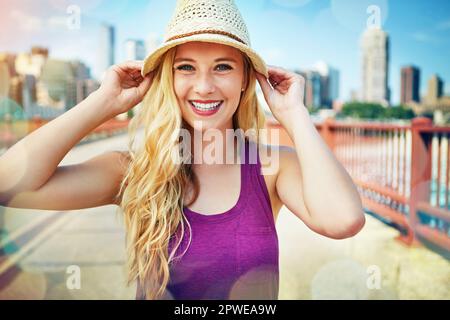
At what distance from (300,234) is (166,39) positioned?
361 cm

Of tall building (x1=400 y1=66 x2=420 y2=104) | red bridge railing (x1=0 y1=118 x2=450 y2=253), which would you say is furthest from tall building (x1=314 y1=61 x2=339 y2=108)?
red bridge railing (x1=0 y1=118 x2=450 y2=253)

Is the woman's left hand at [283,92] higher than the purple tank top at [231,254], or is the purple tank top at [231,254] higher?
the woman's left hand at [283,92]

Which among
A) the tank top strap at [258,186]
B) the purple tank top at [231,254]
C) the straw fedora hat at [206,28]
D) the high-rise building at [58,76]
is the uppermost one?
the high-rise building at [58,76]

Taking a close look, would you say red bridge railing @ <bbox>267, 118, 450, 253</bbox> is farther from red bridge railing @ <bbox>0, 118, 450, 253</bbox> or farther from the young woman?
the young woman

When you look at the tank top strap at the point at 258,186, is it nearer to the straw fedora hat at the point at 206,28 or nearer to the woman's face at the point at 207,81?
the woman's face at the point at 207,81

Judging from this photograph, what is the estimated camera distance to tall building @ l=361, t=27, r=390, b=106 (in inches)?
4286

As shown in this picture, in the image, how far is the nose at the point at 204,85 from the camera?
151 cm

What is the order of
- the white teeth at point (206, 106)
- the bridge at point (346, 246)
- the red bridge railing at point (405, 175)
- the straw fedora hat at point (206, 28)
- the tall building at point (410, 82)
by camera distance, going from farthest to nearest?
the tall building at point (410, 82)
the red bridge railing at point (405, 175)
the bridge at point (346, 246)
the white teeth at point (206, 106)
the straw fedora hat at point (206, 28)

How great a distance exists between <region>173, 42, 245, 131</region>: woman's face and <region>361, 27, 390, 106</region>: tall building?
372 feet

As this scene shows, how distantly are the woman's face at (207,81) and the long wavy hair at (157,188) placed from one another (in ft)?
0.15

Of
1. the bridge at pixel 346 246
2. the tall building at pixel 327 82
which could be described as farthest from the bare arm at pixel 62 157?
the tall building at pixel 327 82

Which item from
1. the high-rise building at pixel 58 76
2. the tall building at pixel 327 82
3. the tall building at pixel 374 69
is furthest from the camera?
the tall building at pixel 374 69

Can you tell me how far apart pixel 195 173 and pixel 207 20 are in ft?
1.98

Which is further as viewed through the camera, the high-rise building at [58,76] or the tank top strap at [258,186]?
the high-rise building at [58,76]
